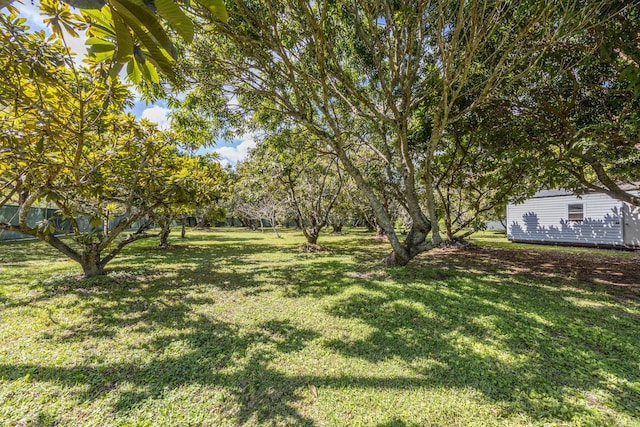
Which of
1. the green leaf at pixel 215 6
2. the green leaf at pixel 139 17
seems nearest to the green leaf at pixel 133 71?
the green leaf at pixel 139 17

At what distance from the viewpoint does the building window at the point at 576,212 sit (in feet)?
41.9

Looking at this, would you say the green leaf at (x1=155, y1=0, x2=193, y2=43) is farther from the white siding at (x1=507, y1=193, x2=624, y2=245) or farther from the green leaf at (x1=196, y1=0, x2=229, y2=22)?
the white siding at (x1=507, y1=193, x2=624, y2=245)

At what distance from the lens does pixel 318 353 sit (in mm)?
3035

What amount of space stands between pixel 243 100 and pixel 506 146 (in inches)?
264

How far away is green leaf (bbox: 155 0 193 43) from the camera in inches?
32.8

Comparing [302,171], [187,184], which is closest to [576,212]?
[302,171]

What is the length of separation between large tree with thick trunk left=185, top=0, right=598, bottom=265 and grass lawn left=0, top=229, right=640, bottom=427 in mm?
2191

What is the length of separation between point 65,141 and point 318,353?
13.8 feet

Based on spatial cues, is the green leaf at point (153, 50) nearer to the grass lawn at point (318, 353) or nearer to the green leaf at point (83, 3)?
the green leaf at point (83, 3)

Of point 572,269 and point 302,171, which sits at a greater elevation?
point 302,171

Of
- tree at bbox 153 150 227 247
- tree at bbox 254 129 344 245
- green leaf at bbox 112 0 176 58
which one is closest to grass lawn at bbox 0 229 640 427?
tree at bbox 153 150 227 247

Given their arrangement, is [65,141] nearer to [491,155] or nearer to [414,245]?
[414,245]

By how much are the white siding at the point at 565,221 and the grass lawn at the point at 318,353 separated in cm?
868

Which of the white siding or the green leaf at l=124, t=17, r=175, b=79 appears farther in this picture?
the white siding
